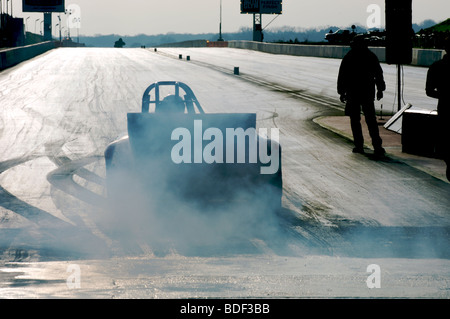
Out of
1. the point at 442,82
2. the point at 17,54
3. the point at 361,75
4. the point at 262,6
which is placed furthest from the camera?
the point at 262,6

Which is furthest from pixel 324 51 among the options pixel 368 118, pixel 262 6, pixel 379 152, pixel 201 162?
pixel 262 6

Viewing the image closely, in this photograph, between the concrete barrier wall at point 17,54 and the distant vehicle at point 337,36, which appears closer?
the concrete barrier wall at point 17,54

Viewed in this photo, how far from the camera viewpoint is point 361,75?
443 inches

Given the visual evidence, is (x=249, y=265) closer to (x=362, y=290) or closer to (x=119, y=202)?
(x=362, y=290)

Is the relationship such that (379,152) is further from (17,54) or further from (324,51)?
(324,51)

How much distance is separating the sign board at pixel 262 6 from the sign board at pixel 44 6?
34291mm

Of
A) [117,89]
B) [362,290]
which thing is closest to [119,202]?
[362,290]

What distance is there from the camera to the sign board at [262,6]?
103881mm

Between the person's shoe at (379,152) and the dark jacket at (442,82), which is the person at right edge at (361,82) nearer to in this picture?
the person's shoe at (379,152)

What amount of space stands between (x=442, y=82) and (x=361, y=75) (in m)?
2.62

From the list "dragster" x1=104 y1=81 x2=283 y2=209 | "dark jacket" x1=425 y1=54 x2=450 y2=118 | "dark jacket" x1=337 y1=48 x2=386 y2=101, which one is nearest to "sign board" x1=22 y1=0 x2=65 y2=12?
"dark jacket" x1=337 y1=48 x2=386 y2=101

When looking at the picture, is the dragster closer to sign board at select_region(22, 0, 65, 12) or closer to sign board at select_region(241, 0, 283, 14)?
sign board at select_region(241, 0, 283, 14)

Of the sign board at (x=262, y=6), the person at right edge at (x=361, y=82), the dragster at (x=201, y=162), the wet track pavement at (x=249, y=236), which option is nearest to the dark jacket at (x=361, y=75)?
the person at right edge at (x=361, y=82)
